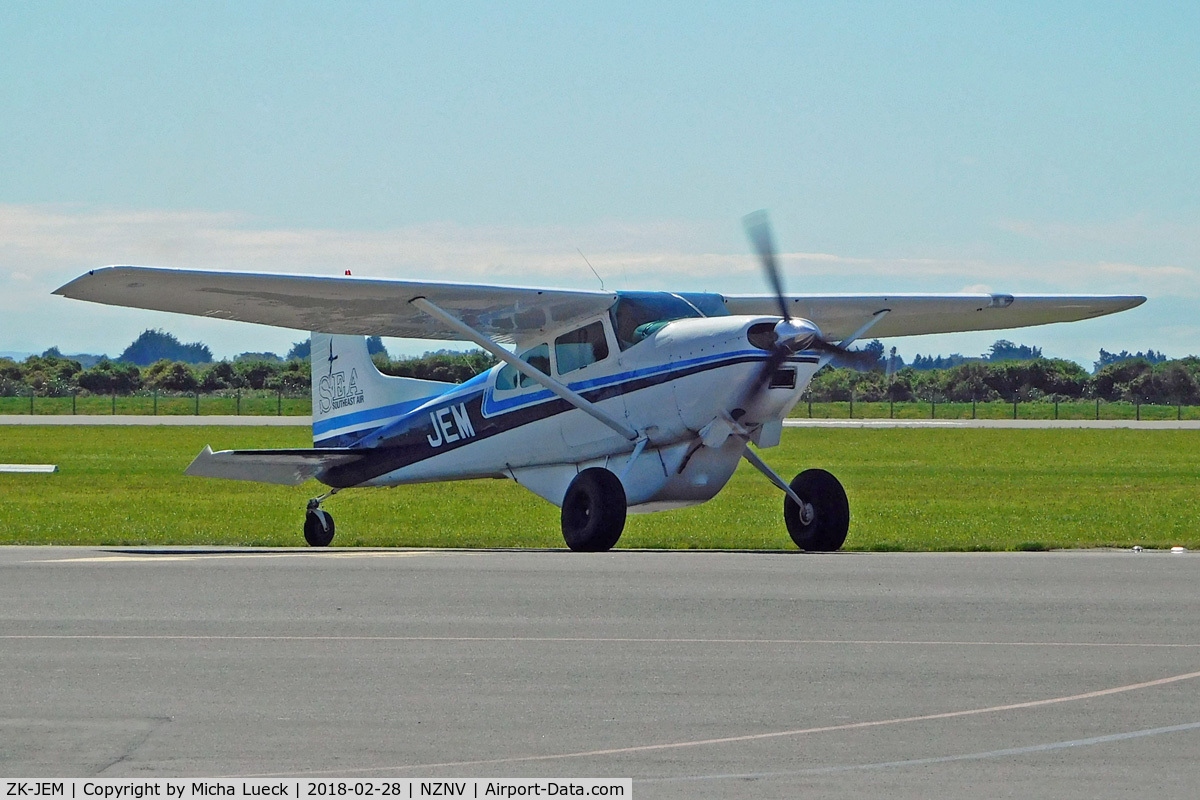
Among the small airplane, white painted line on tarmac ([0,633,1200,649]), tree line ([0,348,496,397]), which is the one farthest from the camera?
tree line ([0,348,496,397])

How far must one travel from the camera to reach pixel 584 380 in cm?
1773

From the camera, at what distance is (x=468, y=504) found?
2742 cm

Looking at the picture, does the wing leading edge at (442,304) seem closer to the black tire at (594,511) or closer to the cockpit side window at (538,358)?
the cockpit side window at (538,358)

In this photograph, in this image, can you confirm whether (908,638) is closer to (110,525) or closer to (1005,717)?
(1005,717)

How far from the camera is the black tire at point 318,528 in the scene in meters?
19.9

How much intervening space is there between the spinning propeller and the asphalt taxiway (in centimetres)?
283

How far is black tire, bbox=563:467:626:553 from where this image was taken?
1616 centimetres

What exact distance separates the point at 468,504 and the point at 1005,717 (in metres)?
20.6

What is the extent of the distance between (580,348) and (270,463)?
448cm

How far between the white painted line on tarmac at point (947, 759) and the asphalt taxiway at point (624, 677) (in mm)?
20

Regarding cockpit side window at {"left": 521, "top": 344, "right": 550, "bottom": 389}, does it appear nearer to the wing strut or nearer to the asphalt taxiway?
the wing strut
